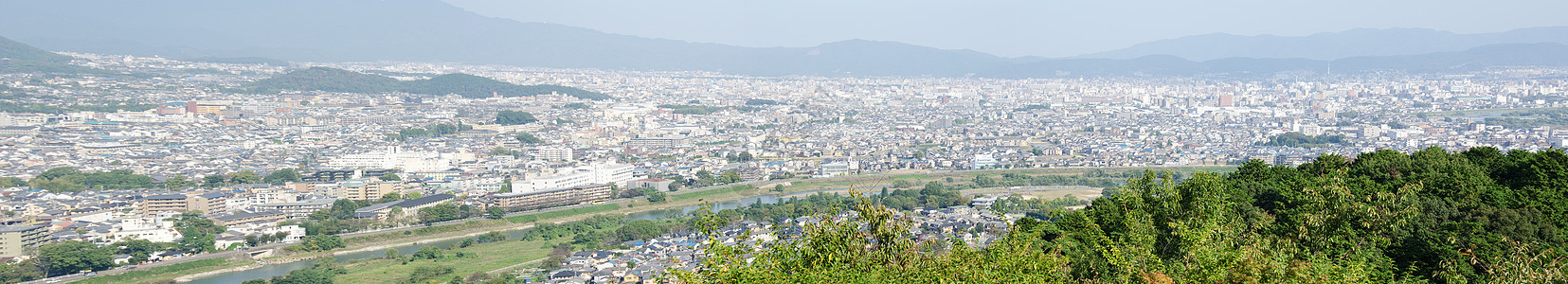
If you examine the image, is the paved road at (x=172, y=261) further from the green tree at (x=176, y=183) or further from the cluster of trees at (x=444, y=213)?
the green tree at (x=176, y=183)

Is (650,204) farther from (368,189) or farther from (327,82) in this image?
(327,82)

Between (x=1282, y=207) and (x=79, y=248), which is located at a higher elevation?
(x=1282, y=207)

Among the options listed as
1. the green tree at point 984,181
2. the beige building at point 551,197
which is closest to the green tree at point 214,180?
the beige building at point 551,197

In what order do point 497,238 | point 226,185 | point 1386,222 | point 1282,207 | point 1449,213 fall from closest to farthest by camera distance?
1. point 1386,222
2. point 1449,213
3. point 1282,207
4. point 497,238
5. point 226,185

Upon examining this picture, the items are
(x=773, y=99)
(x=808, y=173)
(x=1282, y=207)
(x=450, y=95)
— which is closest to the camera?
(x=1282, y=207)

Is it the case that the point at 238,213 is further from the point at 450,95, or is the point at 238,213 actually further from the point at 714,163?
the point at 450,95

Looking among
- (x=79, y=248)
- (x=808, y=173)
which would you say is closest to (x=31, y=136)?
(x=79, y=248)

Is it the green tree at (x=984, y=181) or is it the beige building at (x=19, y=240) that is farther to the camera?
the green tree at (x=984, y=181)
